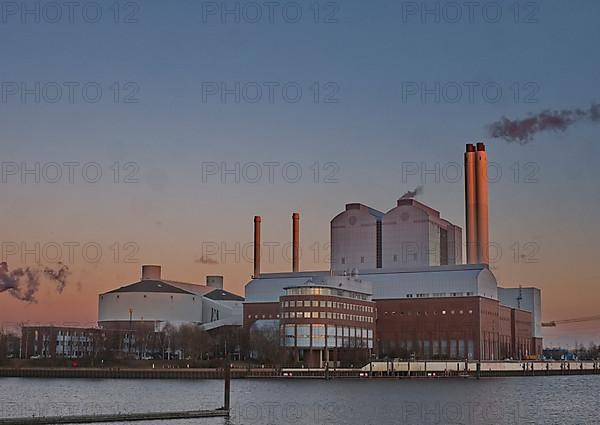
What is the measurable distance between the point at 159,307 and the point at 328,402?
90612 mm

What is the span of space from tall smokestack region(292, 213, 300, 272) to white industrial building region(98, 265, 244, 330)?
12886 millimetres

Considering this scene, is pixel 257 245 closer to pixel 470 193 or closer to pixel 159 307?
pixel 159 307

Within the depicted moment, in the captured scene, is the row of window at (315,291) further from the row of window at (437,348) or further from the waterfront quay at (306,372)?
the row of window at (437,348)

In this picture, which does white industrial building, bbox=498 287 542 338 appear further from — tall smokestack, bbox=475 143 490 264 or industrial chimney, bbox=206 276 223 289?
industrial chimney, bbox=206 276 223 289

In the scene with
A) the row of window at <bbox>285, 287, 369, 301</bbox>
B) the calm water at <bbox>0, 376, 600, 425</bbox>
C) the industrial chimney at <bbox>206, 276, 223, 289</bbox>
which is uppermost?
the industrial chimney at <bbox>206, 276, 223, 289</bbox>

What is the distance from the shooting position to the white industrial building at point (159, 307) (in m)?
155

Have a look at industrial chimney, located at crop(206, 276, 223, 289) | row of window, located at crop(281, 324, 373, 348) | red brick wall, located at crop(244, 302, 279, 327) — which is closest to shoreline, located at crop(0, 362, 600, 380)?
row of window, located at crop(281, 324, 373, 348)

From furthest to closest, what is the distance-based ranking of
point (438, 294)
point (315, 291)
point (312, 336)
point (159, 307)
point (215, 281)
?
point (215, 281), point (159, 307), point (438, 294), point (315, 291), point (312, 336)

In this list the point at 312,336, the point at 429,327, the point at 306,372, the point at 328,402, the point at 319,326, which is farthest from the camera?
the point at 429,327

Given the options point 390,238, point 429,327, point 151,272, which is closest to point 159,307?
point 151,272

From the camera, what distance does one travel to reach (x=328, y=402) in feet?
225

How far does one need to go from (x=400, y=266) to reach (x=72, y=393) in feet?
281

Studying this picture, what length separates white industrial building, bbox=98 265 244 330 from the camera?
155 metres

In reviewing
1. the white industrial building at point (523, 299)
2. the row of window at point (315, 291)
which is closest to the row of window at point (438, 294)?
the row of window at point (315, 291)
